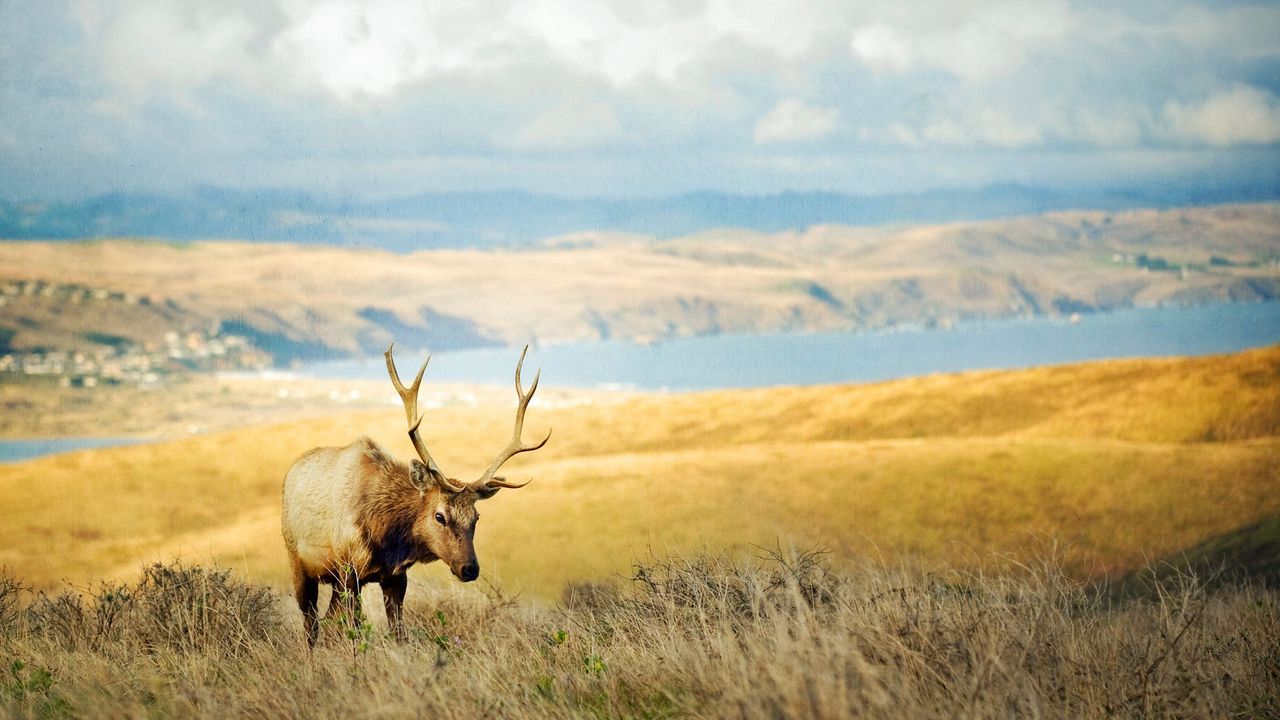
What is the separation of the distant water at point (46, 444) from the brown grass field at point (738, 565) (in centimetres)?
7754

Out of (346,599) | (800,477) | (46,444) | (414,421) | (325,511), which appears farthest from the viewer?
(46,444)

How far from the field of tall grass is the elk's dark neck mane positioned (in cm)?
51

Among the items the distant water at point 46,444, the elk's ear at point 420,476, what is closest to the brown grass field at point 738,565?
the elk's ear at point 420,476

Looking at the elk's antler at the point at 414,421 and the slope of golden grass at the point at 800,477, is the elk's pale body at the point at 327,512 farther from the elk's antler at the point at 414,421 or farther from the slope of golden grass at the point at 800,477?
the slope of golden grass at the point at 800,477

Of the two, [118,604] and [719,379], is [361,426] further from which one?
[719,379]

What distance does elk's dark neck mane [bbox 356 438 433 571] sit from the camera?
26.2 ft

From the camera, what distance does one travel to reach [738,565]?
7.98 meters

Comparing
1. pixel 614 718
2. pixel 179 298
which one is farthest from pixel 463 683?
pixel 179 298

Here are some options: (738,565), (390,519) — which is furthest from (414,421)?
(738,565)

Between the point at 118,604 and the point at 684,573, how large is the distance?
445 centimetres

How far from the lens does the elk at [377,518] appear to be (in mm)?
7762

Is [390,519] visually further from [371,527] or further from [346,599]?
[346,599]

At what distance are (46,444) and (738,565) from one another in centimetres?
10540

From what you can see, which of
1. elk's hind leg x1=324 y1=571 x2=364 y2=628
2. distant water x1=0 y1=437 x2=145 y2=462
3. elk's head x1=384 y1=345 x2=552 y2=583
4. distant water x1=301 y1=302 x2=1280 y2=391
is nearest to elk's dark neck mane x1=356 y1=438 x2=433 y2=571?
elk's head x1=384 y1=345 x2=552 y2=583
